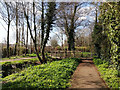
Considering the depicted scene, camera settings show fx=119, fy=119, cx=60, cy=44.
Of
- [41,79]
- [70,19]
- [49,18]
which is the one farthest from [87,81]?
[70,19]

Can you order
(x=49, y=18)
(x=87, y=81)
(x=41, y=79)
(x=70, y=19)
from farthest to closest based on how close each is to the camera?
(x=70, y=19)
(x=49, y=18)
(x=87, y=81)
(x=41, y=79)

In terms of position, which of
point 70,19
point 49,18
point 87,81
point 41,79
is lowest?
point 87,81

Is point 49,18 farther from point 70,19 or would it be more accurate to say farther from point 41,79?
point 41,79

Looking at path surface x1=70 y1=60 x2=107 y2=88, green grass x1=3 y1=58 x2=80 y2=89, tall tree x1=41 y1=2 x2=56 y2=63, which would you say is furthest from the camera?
tall tree x1=41 y1=2 x2=56 y2=63

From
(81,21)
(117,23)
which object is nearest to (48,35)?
(81,21)

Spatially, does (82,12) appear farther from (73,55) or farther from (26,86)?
(26,86)

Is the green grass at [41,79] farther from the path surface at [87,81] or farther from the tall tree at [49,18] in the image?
the tall tree at [49,18]

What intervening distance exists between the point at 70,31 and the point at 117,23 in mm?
9698

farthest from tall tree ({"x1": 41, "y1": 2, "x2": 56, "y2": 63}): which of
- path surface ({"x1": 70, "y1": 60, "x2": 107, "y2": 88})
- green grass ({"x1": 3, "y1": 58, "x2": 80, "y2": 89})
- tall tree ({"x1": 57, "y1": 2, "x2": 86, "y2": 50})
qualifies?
path surface ({"x1": 70, "y1": 60, "x2": 107, "y2": 88})

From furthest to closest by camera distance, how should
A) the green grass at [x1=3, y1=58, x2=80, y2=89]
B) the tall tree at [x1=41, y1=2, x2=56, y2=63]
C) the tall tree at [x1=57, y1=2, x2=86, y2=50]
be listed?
1. the tall tree at [x1=57, y1=2, x2=86, y2=50]
2. the tall tree at [x1=41, y1=2, x2=56, y2=63]
3. the green grass at [x1=3, y1=58, x2=80, y2=89]

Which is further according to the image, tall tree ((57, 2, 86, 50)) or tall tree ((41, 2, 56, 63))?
tall tree ((57, 2, 86, 50))

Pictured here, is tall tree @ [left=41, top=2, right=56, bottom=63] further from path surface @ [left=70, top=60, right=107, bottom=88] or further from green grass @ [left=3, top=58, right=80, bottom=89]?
path surface @ [left=70, top=60, right=107, bottom=88]

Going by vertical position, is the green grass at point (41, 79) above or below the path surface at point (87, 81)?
above

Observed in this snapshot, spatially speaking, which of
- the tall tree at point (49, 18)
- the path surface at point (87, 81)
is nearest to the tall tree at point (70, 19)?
the tall tree at point (49, 18)
